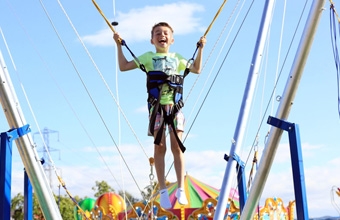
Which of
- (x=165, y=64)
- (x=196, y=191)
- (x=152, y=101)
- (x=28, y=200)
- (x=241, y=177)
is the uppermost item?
(x=196, y=191)

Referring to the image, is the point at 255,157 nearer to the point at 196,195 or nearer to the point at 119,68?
the point at 119,68

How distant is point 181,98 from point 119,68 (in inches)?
23.5

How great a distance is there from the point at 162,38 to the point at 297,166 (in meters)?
1.57

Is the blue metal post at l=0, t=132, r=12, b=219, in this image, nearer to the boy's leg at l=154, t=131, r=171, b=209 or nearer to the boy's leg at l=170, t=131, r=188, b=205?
the boy's leg at l=154, t=131, r=171, b=209

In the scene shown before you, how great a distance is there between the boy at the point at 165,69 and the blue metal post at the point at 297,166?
837 mm

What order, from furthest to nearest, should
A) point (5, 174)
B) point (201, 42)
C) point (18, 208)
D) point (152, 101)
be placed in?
point (18, 208)
point (201, 42)
point (152, 101)
point (5, 174)

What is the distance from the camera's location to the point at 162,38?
18.5 feet

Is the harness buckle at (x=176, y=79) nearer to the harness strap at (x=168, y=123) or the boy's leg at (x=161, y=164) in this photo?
the harness strap at (x=168, y=123)

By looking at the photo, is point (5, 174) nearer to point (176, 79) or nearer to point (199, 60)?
point (176, 79)

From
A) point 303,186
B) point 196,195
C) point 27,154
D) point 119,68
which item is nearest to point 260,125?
point 303,186

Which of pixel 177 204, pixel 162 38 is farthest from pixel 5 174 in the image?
pixel 177 204

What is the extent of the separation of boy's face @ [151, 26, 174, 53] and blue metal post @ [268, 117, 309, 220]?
1.14 meters

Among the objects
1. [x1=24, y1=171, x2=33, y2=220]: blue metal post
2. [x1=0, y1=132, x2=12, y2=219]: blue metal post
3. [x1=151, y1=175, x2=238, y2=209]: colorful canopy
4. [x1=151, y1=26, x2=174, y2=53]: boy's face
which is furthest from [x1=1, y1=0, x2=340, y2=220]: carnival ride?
[x1=24, y1=171, x2=33, y2=220]: blue metal post

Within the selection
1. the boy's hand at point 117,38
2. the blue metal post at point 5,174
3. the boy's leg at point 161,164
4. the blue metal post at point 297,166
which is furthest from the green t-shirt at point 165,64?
the blue metal post at point 5,174
